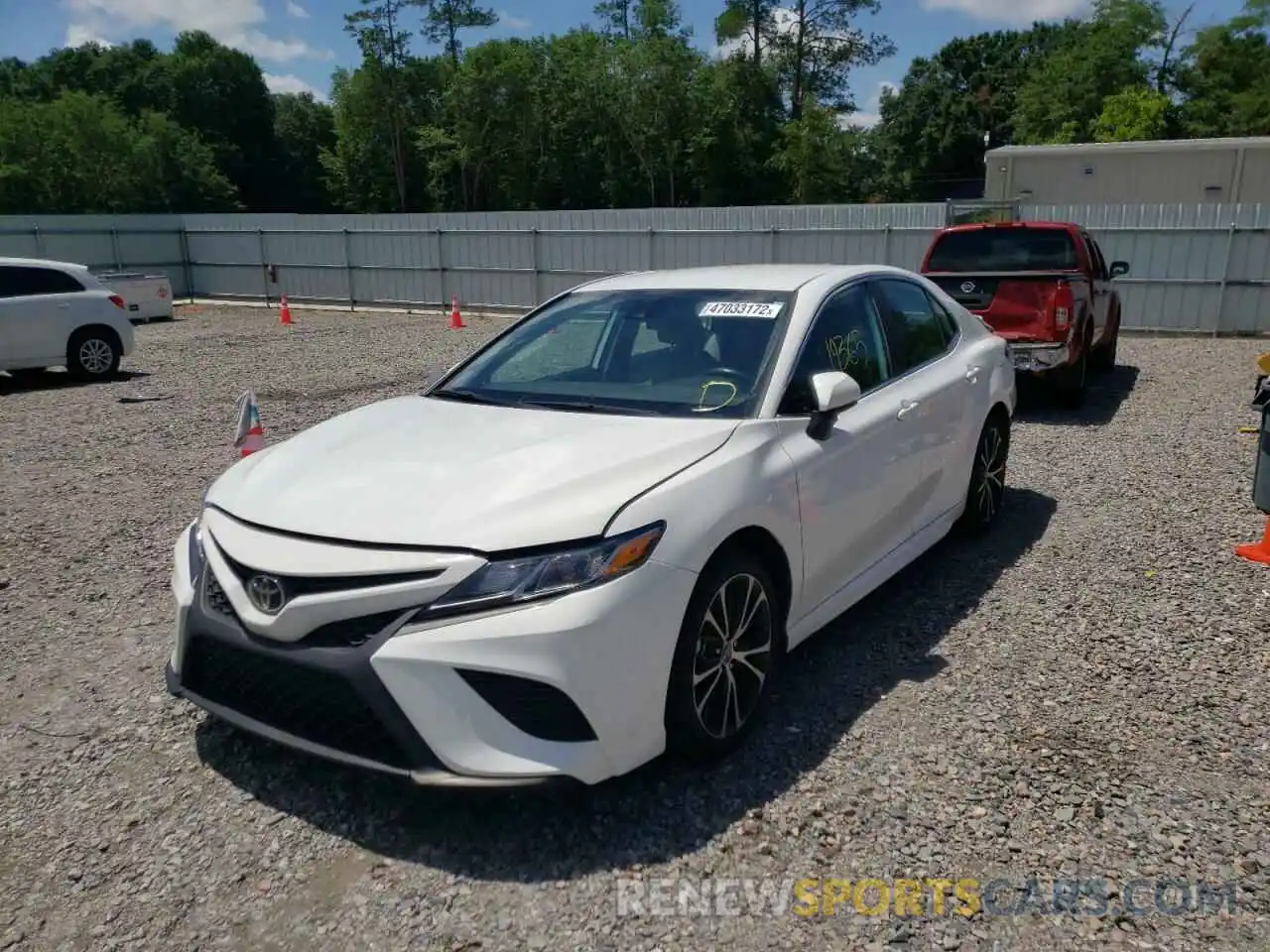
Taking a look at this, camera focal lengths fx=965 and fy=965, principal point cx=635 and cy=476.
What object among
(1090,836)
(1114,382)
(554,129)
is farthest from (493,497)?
(554,129)

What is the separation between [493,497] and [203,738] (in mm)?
1572

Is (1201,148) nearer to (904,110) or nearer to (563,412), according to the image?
(563,412)

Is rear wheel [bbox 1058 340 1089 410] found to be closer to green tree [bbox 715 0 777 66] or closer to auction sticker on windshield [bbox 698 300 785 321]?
auction sticker on windshield [bbox 698 300 785 321]

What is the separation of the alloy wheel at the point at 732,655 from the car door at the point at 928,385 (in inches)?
56.2

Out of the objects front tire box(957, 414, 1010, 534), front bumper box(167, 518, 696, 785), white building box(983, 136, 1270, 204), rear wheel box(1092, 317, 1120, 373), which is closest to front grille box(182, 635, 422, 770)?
front bumper box(167, 518, 696, 785)

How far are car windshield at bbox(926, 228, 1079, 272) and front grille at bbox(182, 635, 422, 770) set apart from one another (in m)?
8.45

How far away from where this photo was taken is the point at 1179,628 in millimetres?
4340

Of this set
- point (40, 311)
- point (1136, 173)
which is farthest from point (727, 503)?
point (1136, 173)

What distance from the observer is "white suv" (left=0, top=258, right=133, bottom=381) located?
476 inches

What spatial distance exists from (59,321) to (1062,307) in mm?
11852

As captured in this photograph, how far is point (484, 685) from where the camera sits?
2611 mm

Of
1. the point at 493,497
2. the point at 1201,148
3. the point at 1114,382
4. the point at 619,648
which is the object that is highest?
the point at 1201,148

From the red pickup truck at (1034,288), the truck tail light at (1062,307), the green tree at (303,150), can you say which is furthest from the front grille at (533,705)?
the green tree at (303,150)

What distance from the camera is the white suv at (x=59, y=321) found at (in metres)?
12.1
